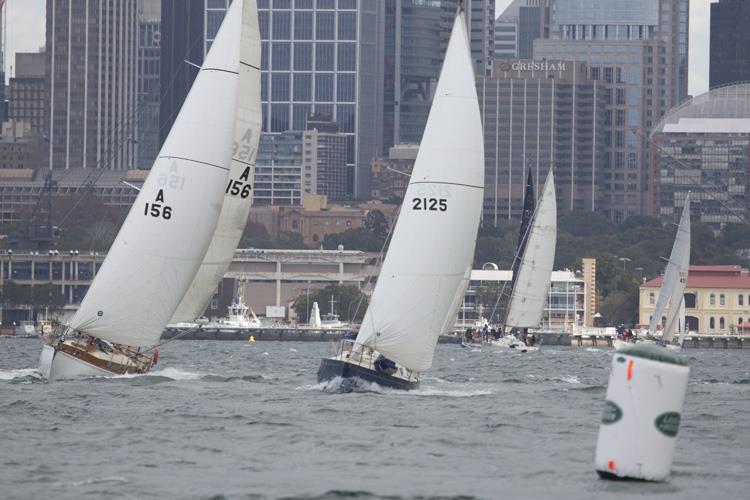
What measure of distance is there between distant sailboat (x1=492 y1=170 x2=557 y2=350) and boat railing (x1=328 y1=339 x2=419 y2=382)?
155 feet

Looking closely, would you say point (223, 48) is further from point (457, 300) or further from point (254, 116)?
point (457, 300)

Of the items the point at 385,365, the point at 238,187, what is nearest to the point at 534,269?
the point at 238,187

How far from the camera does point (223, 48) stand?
52.7 metres

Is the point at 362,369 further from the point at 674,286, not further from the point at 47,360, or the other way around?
the point at 674,286

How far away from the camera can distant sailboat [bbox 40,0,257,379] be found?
169ft

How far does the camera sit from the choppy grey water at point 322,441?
1246 inches

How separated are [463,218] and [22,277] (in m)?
148

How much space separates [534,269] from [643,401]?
70396mm

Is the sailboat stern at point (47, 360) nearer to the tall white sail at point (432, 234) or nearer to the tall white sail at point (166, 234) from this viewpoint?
the tall white sail at point (166, 234)

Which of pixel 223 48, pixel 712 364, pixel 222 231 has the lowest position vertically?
pixel 712 364

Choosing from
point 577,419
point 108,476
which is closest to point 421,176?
point 577,419

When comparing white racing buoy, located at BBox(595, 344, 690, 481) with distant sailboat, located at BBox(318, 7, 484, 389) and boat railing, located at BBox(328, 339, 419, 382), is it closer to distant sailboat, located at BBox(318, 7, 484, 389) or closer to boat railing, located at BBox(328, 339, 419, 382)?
boat railing, located at BBox(328, 339, 419, 382)

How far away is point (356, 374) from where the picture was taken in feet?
160

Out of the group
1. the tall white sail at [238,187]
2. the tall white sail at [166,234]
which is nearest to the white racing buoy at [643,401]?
the tall white sail at [166,234]
